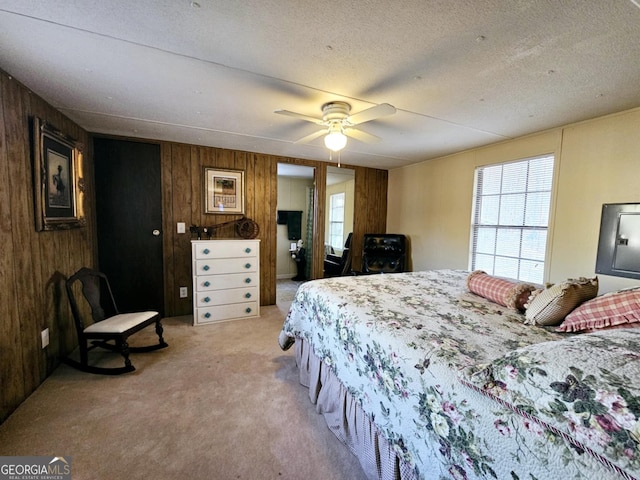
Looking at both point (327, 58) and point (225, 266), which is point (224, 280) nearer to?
point (225, 266)

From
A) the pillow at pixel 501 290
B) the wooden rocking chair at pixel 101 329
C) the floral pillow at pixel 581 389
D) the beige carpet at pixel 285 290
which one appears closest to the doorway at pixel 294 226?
the beige carpet at pixel 285 290

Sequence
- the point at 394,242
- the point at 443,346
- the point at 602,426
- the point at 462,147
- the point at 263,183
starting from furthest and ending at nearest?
the point at 394,242, the point at 263,183, the point at 462,147, the point at 443,346, the point at 602,426

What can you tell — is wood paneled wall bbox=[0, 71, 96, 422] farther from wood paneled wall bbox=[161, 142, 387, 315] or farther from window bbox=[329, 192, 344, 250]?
window bbox=[329, 192, 344, 250]

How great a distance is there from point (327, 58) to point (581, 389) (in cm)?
185

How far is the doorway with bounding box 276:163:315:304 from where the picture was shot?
5855 millimetres

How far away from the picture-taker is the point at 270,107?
2332 millimetres

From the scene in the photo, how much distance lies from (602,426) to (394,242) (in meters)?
4.02

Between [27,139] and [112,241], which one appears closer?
[27,139]

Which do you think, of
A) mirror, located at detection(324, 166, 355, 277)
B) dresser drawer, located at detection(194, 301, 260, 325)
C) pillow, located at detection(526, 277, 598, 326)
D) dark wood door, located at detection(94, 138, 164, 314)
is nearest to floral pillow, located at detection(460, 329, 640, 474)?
pillow, located at detection(526, 277, 598, 326)

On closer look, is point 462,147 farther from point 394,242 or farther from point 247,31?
point 247,31

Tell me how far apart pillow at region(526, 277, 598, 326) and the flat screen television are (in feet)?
4.23

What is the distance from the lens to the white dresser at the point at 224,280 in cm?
329

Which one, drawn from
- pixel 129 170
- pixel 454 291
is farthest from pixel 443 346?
pixel 129 170

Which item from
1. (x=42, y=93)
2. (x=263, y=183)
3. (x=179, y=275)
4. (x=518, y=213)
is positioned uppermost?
(x=42, y=93)
